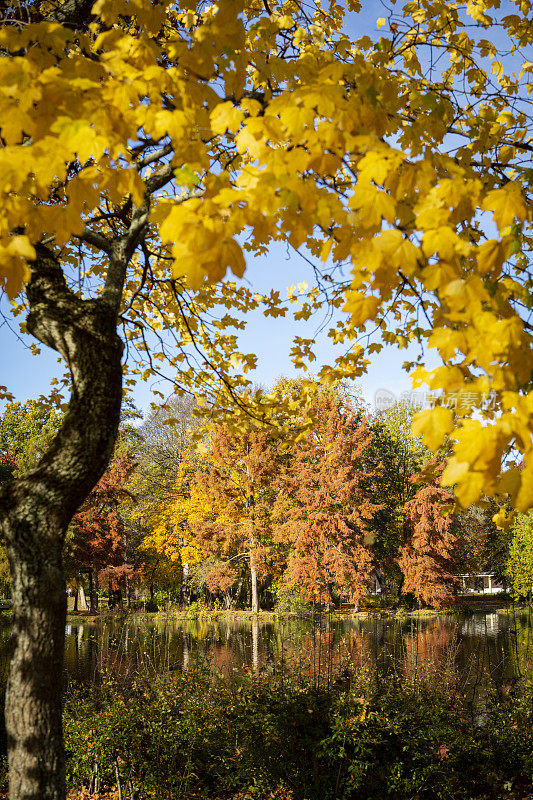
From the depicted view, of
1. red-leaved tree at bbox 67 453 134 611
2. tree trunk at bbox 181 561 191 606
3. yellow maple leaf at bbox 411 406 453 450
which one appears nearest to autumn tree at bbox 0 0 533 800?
yellow maple leaf at bbox 411 406 453 450

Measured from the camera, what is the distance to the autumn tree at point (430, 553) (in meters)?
21.2

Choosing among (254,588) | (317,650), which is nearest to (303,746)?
(317,650)

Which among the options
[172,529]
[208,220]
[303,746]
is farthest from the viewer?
[172,529]

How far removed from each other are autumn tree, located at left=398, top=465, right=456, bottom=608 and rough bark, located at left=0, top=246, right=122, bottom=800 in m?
20.3

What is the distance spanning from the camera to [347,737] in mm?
3988

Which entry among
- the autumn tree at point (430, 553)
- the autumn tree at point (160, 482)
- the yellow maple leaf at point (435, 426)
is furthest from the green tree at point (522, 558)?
the yellow maple leaf at point (435, 426)

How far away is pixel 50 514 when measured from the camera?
7.59 ft

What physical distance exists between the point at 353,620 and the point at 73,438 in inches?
794

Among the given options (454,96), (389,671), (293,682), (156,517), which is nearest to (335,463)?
(156,517)

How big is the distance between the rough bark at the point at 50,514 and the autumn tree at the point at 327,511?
1630 centimetres

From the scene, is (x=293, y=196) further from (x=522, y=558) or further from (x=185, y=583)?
(x=522, y=558)

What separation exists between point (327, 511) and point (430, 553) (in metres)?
5.73

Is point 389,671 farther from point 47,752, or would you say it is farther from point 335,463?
point 335,463

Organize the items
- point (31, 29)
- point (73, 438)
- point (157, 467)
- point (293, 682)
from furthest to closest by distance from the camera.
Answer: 1. point (157, 467)
2. point (293, 682)
3. point (73, 438)
4. point (31, 29)
